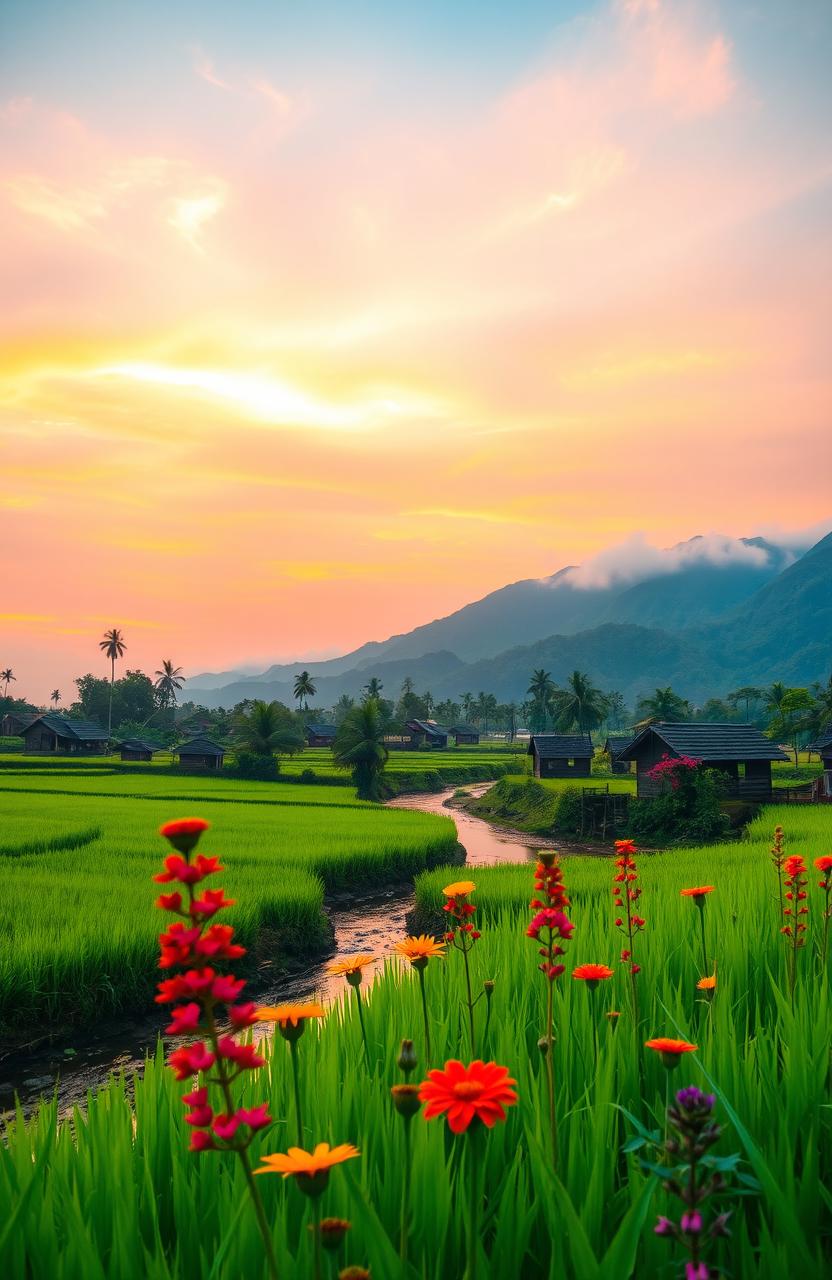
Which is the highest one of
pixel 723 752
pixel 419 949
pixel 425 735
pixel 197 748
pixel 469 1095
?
pixel 469 1095

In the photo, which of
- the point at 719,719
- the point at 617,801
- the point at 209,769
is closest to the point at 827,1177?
the point at 617,801

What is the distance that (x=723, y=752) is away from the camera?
35594 mm

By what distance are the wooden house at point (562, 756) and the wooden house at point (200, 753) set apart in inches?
1018

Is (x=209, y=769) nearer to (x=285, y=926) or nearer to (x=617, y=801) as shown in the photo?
(x=617, y=801)

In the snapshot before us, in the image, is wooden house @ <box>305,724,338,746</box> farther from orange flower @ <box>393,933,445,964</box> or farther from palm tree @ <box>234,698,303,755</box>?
orange flower @ <box>393,933,445,964</box>

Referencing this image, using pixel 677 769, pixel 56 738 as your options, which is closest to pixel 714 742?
pixel 677 769

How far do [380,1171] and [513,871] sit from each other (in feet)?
53.5

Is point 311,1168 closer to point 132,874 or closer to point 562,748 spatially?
point 132,874

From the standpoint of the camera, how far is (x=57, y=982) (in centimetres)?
1094

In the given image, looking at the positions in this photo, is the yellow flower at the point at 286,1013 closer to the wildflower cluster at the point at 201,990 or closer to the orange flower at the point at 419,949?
the orange flower at the point at 419,949

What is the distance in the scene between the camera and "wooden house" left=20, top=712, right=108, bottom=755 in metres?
78.6

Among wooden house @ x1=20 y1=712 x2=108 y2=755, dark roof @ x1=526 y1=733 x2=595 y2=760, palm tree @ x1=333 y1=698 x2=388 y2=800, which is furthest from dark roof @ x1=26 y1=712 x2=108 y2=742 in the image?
dark roof @ x1=526 y1=733 x2=595 y2=760

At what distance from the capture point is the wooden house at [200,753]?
209 ft

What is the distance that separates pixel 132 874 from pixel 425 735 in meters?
91.9
